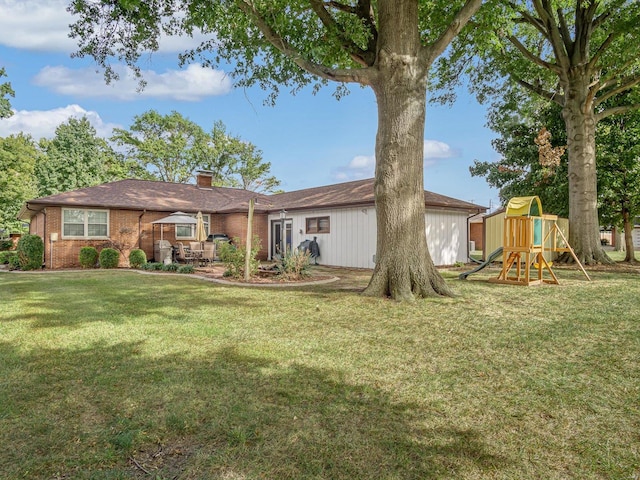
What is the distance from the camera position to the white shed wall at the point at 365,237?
14.7 meters

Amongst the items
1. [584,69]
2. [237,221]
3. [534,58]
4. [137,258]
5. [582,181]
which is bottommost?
[137,258]

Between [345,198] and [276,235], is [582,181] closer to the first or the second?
[345,198]

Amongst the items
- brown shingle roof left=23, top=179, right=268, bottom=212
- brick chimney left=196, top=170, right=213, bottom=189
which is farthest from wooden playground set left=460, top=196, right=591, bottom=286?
brick chimney left=196, top=170, right=213, bottom=189

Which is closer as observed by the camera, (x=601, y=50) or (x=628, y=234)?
(x=601, y=50)

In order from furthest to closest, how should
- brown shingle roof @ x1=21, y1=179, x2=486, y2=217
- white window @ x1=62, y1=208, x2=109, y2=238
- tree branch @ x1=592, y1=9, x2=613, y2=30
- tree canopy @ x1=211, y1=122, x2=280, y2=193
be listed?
tree canopy @ x1=211, y1=122, x2=280, y2=193, white window @ x1=62, y1=208, x2=109, y2=238, brown shingle roof @ x1=21, y1=179, x2=486, y2=217, tree branch @ x1=592, y1=9, x2=613, y2=30

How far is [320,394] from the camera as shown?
3242 millimetres

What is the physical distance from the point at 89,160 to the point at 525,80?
112 feet

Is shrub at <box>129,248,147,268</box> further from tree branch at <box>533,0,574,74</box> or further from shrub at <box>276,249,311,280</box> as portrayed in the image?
tree branch at <box>533,0,574,74</box>

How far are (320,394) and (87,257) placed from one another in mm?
14614

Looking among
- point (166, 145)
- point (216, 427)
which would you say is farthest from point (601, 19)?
point (166, 145)

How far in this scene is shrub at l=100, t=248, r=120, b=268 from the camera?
14.9 meters

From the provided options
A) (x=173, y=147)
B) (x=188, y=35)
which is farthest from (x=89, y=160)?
(x=188, y=35)

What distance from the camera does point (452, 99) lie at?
56.3 ft

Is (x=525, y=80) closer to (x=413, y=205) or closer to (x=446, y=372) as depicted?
(x=413, y=205)
